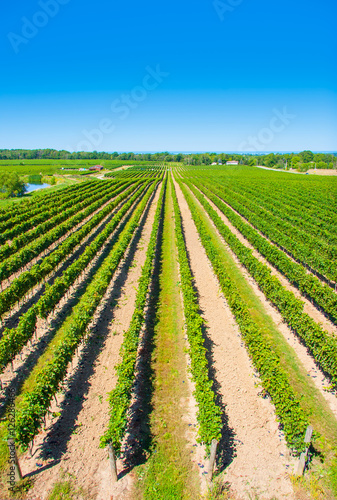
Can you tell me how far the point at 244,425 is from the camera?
31.7 feet

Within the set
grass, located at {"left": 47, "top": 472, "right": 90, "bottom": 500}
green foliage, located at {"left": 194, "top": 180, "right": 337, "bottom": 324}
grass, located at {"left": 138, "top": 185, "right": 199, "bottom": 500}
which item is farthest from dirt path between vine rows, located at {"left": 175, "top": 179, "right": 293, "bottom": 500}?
green foliage, located at {"left": 194, "top": 180, "right": 337, "bottom": 324}

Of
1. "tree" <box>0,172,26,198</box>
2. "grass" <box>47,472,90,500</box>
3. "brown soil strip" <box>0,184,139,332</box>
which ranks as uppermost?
"tree" <box>0,172,26,198</box>

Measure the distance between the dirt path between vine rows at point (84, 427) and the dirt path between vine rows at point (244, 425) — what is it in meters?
3.43

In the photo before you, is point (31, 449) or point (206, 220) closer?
point (31, 449)

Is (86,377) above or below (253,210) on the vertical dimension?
below

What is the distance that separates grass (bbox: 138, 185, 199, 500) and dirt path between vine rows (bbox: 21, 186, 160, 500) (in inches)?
35.1

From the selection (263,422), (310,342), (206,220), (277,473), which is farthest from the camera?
(206,220)

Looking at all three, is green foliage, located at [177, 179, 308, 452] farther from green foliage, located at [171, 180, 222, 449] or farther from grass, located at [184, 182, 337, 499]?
green foliage, located at [171, 180, 222, 449]

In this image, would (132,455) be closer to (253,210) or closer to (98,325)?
(98,325)

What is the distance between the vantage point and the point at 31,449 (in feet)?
28.5

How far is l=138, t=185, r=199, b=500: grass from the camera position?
775 centimetres

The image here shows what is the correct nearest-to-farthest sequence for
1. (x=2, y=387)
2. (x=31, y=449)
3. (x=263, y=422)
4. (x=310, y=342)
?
(x=31, y=449), (x=263, y=422), (x=2, y=387), (x=310, y=342)

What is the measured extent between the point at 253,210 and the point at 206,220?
8.97 meters

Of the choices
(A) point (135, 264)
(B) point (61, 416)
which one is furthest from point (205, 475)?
(A) point (135, 264)
